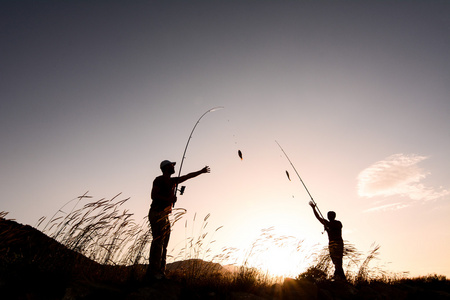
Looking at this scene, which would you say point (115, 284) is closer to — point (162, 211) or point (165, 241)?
point (165, 241)

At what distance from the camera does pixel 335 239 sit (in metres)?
6.07

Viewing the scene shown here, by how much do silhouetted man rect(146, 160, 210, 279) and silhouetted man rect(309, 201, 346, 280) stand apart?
3.58 meters

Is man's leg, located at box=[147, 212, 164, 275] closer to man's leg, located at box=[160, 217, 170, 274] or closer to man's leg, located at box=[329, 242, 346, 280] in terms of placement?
man's leg, located at box=[160, 217, 170, 274]

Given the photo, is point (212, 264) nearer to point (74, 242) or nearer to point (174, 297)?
point (174, 297)

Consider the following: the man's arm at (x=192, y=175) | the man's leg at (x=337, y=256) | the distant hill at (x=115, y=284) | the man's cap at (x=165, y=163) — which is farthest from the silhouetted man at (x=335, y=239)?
the man's cap at (x=165, y=163)

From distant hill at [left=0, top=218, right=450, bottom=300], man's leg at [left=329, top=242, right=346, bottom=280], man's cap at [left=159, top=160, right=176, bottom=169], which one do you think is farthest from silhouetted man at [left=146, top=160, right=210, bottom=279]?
man's leg at [left=329, top=242, right=346, bottom=280]

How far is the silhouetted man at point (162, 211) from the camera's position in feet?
11.7

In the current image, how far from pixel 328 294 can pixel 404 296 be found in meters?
1.78

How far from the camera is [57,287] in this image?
2.51 m

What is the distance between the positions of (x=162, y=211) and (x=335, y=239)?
455 cm

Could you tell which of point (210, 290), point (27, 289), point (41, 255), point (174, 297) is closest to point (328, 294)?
point (210, 290)

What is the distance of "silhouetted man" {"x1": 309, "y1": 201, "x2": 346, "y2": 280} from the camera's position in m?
5.32

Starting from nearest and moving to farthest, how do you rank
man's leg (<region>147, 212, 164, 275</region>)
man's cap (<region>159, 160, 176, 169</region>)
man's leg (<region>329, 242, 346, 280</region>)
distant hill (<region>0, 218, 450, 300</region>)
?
1. distant hill (<region>0, 218, 450, 300</region>)
2. man's leg (<region>147, 212, 164, 275</region>)
3. man's cap (<region>159, 160, 176, 169</region>)
4. man's leg (<region>329, 242, 346, 280</region>)

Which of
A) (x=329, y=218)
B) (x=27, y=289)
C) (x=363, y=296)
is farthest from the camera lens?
(x=329, y=218)
